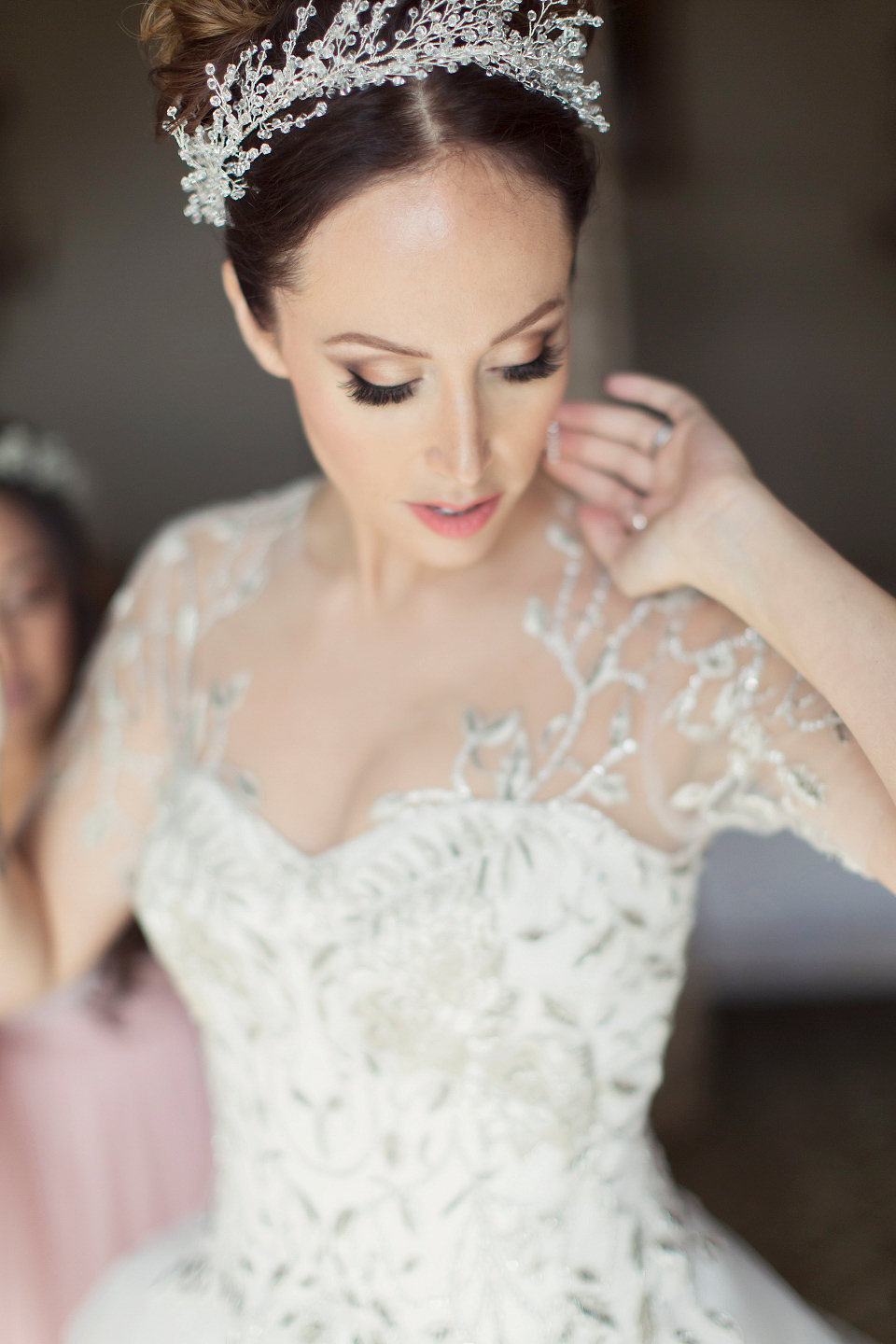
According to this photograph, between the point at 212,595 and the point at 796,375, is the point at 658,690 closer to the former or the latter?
the point at 212,595

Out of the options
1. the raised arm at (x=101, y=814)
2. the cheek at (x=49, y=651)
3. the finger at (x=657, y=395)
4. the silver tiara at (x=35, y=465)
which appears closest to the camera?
the finger at (x=657, y=395)

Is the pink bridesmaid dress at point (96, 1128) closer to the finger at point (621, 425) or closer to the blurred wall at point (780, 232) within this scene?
the finger at point (621, 425)

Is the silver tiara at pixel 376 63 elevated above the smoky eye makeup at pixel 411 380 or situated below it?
above

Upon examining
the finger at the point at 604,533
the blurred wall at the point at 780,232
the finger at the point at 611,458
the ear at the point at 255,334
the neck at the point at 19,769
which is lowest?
the neck at the point at 19,769

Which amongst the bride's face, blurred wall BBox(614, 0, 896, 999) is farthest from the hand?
blurred wall BBox(614, 0, 896, 999)

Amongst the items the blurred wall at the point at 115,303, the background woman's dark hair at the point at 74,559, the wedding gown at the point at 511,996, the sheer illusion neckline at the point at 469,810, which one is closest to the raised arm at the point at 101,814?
the wedding gown at the point at 511,996

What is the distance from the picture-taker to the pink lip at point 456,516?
117 cm

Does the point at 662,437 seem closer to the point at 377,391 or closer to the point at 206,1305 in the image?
the point at 377,391

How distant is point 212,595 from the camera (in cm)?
150

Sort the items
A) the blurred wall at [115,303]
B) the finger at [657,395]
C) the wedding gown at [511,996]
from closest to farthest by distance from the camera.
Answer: the wedding gown at [511,996] < the finger at [657,395] < the blurred wall at [115,303]

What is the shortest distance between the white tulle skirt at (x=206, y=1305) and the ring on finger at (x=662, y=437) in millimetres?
831

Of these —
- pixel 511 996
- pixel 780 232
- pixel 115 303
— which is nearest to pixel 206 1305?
pixel 511 996

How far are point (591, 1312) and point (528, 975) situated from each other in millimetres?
338

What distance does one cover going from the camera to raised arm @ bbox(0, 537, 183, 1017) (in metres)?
1.46
